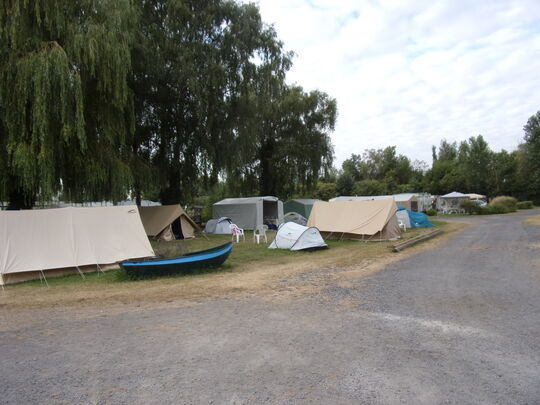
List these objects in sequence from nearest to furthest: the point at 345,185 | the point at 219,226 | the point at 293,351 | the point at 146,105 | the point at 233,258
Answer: the point at 293,351 → the point at 233,258 → the point at 146,105 → the point at 219,226 → the point at 345,185

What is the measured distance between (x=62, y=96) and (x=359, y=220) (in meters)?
11.0

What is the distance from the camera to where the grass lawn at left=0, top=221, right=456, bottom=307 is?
6.59m

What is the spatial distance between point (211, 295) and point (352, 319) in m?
2.57

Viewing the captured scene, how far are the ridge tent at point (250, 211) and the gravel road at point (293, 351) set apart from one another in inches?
633

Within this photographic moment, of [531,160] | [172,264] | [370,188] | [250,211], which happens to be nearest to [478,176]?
[531,160]

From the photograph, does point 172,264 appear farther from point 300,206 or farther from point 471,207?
point 471,207

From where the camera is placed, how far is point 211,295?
643cm

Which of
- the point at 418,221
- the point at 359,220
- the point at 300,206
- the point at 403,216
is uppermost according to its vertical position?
the point at 300,206

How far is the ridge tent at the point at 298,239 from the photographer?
40.1ft

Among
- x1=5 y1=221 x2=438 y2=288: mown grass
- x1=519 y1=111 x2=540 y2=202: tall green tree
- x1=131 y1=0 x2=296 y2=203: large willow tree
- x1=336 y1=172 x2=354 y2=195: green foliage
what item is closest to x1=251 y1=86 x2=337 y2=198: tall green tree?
x1=131 y1=0 x2=296 y2=203: large willow tree

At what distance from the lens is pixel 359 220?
15.5 metres

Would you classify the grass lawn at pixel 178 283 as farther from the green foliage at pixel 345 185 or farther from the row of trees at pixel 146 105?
the green foliage at pixel 345 185

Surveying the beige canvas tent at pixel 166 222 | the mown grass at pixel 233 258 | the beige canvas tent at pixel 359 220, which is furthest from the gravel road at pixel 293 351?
the beige canvas tent at pixel 166 222

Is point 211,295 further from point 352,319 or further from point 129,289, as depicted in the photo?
point 352,319
